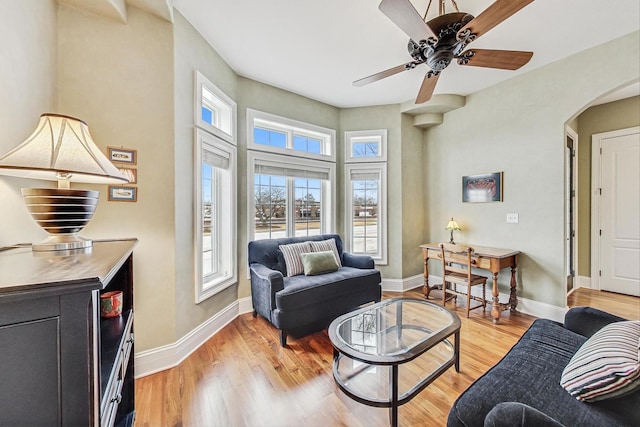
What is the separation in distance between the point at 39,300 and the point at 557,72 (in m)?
4.51

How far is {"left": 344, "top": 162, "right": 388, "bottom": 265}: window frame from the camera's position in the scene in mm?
4164

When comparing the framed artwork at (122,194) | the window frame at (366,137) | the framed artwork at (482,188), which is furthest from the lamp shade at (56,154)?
the framed artwork at (482,188)

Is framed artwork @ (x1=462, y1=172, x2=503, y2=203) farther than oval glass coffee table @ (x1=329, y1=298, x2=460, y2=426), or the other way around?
framed artwork @ (x1=462, y1=172, x2=503, y2=203)

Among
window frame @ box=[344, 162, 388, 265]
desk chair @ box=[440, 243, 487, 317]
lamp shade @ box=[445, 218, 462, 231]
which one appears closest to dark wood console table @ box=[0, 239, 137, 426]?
desk chair @ box=[440, 243, 487, 317]

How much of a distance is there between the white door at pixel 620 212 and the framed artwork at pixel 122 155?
605cm

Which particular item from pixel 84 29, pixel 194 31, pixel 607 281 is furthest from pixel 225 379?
pixel 607 281

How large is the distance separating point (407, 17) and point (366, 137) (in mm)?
2679

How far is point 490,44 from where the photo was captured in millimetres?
2566

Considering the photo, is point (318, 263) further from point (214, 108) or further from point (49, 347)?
point (49, 347)

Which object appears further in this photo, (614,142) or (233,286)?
(614,142)

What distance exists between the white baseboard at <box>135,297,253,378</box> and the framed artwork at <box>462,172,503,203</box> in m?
3.70

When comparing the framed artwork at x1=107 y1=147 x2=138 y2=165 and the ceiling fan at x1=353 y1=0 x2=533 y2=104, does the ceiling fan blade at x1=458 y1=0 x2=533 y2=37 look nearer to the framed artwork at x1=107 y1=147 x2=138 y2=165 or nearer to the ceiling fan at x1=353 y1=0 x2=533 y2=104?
the ceiling fan at x1=353 y1=0 x2=533 y2=104

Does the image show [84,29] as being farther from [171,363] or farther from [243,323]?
[243,323]

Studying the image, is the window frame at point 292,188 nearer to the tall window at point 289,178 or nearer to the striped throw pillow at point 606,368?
the tall window at point 289,178
